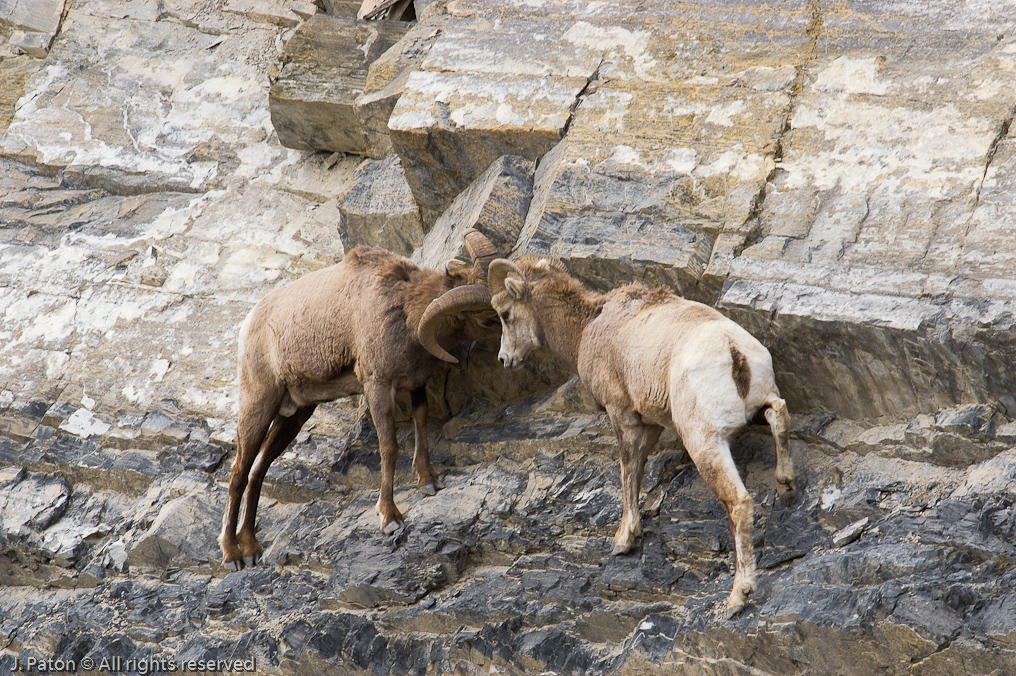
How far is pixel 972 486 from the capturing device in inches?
228

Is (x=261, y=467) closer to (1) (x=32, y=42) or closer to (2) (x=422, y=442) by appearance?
(2) (x=422, y=442)

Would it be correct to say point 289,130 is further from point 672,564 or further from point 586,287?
point 672,564

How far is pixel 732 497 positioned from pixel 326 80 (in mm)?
7669

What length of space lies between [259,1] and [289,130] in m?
2.87

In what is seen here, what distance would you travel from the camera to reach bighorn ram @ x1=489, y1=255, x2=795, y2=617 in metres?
5.77

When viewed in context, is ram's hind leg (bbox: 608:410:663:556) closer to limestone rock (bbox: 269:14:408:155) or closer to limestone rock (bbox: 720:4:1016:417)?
limestone rock (bbox: 720:4:1016:417)

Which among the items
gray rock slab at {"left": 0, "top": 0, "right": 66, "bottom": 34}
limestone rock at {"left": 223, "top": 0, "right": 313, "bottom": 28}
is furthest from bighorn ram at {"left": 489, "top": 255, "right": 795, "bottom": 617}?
gray rock slab at {"left": 0, "top": 0, "right": 66, "bottom": 34}

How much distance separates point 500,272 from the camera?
7215mm

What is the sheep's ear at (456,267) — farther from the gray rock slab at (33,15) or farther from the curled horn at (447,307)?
the gray rock slab at (33,15)

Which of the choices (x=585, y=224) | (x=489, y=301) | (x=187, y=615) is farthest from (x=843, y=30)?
(x=187, y=615)

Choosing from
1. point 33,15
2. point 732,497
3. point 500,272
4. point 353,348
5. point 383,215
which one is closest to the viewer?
point 732,497

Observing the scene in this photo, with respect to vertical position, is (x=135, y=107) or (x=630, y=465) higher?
(x=630, y=465)

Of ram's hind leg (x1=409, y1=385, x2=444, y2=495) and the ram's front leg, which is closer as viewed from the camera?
the ram's front leg

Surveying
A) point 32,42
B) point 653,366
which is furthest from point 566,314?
point 32,42
